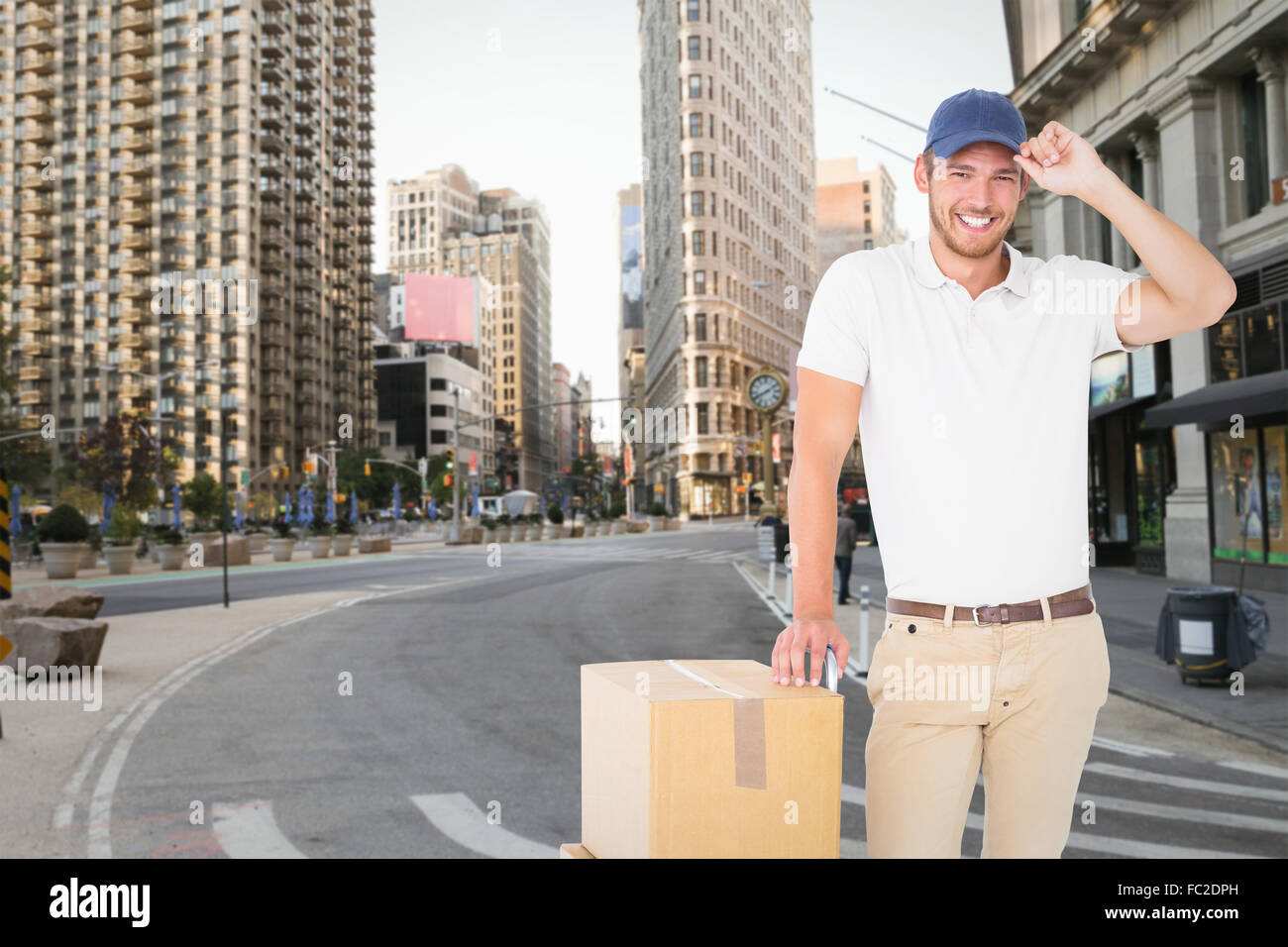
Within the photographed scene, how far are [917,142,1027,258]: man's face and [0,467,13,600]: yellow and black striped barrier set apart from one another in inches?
427

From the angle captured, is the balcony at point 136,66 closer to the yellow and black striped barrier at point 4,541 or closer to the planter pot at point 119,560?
the planter pot at point 119,560

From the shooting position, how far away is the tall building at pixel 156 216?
98438 mm

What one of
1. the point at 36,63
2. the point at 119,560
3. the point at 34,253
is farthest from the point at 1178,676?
the point at 36,63

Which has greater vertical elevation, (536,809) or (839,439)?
(839,439)

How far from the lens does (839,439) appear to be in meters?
2.24

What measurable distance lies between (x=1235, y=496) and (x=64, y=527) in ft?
100

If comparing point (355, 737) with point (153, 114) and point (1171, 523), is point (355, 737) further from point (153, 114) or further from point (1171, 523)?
point (153, 114)

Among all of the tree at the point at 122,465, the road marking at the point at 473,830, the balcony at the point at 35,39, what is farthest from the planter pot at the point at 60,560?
the balcony at the point at 35,39

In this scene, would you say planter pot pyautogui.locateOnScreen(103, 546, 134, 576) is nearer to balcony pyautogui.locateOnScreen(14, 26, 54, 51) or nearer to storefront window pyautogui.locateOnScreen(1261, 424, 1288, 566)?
storefront window pyautogui.locateOnScreen(1261, 424, 1288, 566)

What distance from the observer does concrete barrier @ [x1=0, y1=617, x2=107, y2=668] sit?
1166cm

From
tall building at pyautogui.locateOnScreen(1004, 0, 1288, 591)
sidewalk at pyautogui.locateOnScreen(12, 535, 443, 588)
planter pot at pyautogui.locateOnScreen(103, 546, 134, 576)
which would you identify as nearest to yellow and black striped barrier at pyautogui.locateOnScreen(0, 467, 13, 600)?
sidewalk at pyautogui.locateOnScreen(12, 535, 443, 588)
